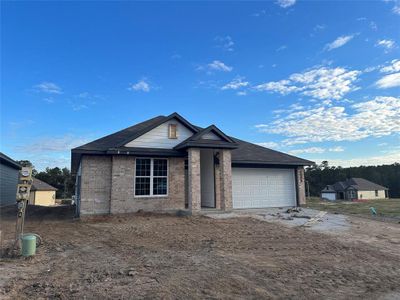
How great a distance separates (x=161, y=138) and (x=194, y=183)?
3131mm

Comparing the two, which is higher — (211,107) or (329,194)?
(211,107)

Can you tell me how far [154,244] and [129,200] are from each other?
20.3 feet

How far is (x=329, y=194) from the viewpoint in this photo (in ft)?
239

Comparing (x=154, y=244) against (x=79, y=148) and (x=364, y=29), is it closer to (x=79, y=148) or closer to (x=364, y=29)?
(x=79, y=148)

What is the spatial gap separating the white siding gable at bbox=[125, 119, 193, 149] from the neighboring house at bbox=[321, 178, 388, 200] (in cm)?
6226

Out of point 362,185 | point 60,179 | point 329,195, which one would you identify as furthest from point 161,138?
point 329,195

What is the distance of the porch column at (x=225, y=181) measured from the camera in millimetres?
14539

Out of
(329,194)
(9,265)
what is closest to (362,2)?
(9,265)

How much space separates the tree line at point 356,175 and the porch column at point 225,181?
7217 cm

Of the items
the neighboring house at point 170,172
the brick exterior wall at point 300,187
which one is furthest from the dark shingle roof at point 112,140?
the brick exterior wall at point 300,187

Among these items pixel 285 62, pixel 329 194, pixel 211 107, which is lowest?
pixel 329 194

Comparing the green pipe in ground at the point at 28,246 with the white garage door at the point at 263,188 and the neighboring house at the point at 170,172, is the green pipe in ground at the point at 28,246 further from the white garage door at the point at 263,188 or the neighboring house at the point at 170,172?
the white garage door at the point at 263,188

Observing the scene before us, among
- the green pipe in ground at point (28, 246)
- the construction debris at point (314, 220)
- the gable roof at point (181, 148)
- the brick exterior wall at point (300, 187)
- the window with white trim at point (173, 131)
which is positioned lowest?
the construction debris at point (314, 220)

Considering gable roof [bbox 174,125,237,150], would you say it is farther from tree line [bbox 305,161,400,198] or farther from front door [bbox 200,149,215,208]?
tree line [bbox 305,161,400,198]
